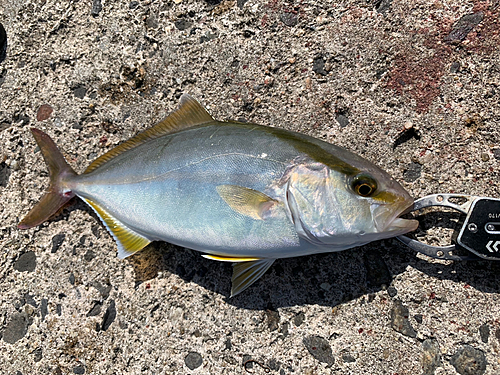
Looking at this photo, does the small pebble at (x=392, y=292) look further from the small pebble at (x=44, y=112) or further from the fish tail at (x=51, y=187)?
the small pebble at (x=44, y=112)

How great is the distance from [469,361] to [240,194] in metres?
1.16

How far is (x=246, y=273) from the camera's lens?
1523 mm

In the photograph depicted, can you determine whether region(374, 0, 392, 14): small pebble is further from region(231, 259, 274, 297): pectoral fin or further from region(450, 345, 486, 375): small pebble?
region(450, 345, 486, 375): small pebble

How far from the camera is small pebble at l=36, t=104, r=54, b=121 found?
1.92 m

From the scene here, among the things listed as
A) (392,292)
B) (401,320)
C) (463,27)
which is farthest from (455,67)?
(401,320)

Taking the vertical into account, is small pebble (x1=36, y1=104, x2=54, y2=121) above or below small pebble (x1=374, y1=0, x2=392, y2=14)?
below

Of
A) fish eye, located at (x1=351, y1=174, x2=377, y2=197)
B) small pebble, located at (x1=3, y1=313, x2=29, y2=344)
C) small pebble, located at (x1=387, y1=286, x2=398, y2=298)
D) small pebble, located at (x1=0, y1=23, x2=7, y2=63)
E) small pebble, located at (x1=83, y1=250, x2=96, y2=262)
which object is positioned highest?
small pebble, located at (x1=0, y1=23, x2=7, y2=63)

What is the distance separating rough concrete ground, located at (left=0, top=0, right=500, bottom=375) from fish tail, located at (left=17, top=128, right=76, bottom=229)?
0.27ft

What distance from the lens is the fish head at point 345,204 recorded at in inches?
49.7

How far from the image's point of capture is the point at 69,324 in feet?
5.78

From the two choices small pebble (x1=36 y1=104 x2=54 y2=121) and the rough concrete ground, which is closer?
the rough concrete ground

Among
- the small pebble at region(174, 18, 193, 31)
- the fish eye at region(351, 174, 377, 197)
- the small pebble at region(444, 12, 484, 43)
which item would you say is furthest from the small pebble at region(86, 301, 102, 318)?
the small pebble at region(444, 12, 484, 43)

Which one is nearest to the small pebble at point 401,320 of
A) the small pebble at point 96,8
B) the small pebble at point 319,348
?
the small pebble at point 319,348

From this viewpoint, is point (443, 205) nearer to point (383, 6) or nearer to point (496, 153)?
point (496, 153)
